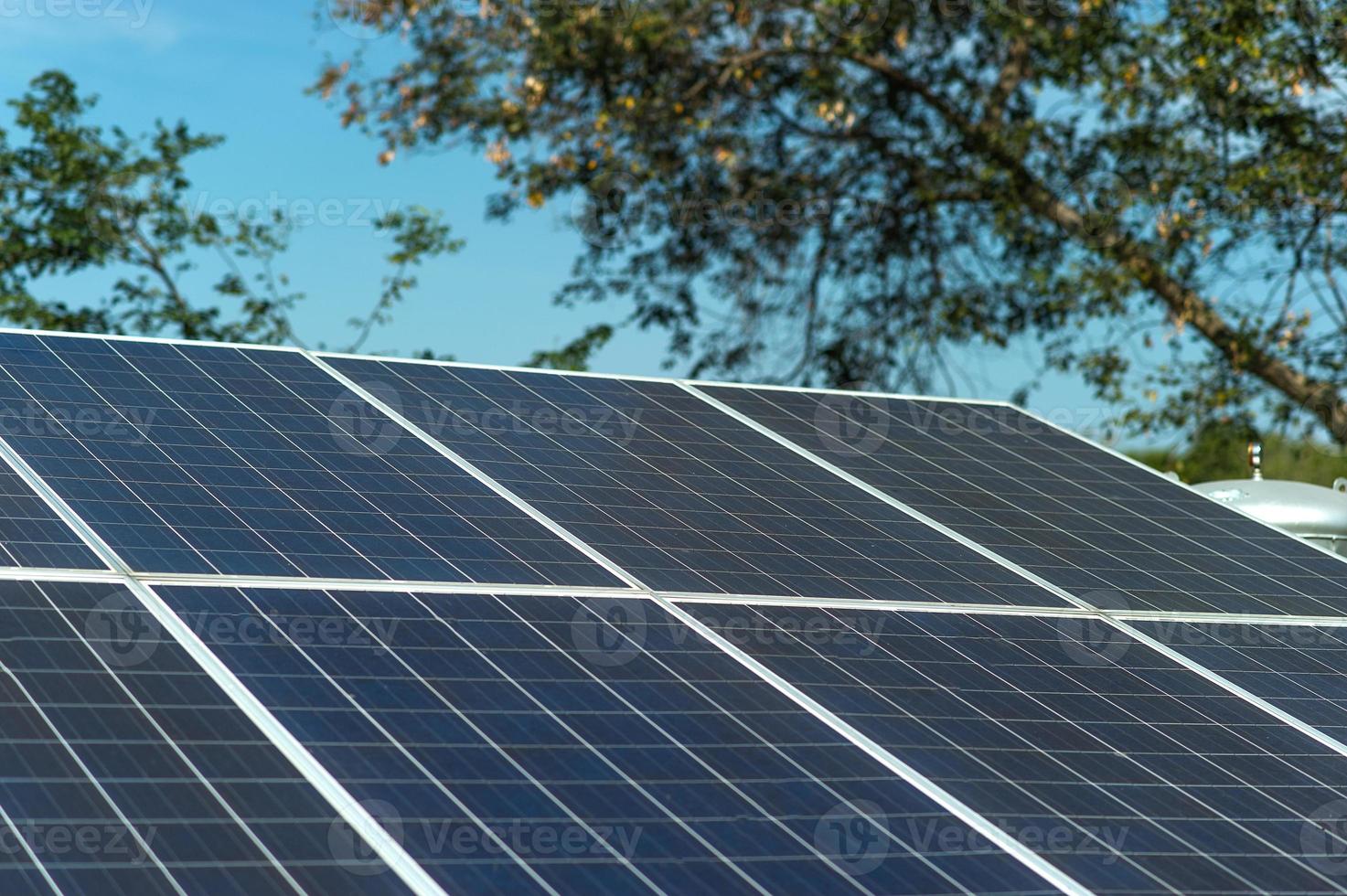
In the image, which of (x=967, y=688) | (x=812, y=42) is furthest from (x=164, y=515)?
(x=812, y=42)

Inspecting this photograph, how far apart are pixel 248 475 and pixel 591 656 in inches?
103

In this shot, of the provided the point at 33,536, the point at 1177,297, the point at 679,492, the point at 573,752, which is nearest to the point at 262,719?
the point at 573,752

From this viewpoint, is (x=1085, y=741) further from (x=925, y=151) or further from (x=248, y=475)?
(x=925, y=151)

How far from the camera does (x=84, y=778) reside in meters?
5.08

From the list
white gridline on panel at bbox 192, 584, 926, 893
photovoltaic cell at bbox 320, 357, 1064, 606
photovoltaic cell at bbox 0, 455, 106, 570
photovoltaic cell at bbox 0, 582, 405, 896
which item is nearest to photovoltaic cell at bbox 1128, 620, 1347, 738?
photovoltaic cell at bbox 320, 357, 1064, 606

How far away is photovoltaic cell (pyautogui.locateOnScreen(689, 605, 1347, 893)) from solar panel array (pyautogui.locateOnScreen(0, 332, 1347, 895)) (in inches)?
1.0

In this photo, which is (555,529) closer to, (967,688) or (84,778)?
(967,688)

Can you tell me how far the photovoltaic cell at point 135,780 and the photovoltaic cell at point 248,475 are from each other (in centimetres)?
98

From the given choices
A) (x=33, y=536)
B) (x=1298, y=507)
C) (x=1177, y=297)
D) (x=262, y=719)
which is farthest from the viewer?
(x=1177, y=297)

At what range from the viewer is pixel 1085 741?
702 centimetres

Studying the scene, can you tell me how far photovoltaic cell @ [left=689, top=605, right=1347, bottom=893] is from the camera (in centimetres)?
605

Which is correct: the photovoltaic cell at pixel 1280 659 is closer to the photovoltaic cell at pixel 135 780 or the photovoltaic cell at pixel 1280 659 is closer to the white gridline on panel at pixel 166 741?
the photovoltaic cell at pixel 135 780

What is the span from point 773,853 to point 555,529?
3329 millimetres

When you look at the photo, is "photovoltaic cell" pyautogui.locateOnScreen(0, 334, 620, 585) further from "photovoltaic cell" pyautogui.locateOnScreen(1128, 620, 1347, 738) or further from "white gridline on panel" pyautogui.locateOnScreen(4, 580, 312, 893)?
"photovoltaic cell" pyautogui.locateOnScreen(1128, 620, 1347, 738)
